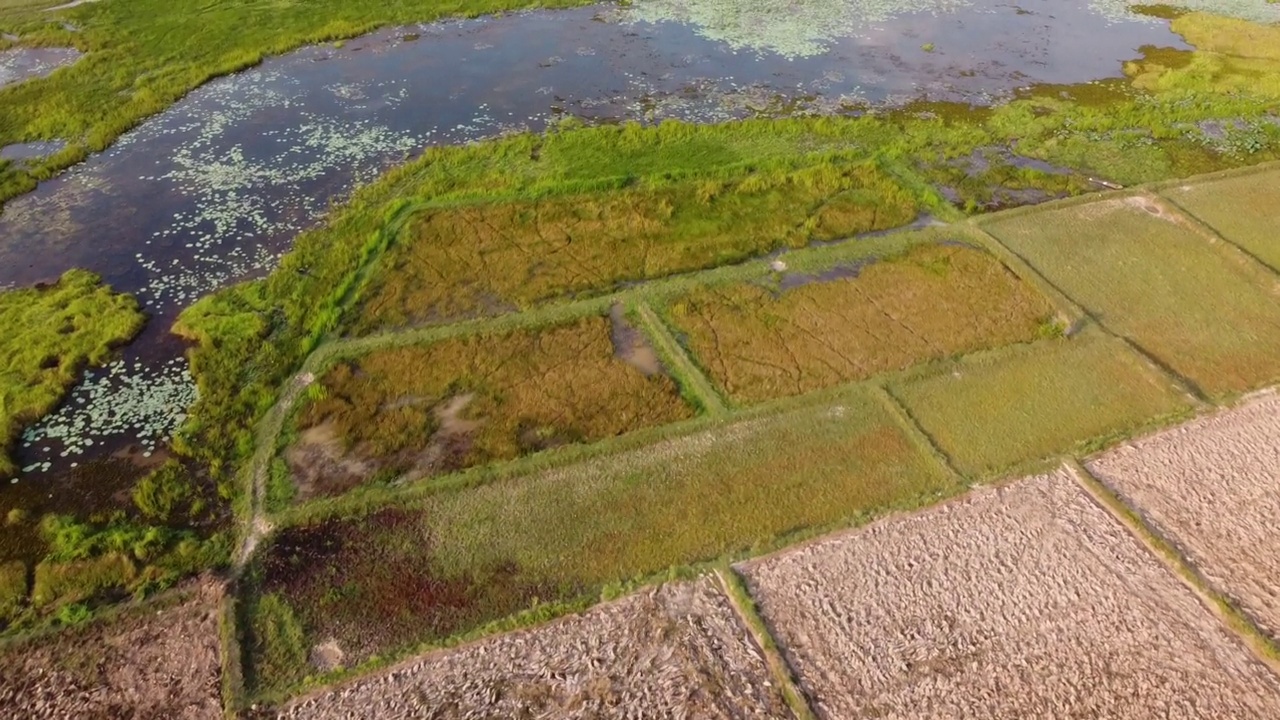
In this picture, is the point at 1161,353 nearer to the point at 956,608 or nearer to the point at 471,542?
the point at 956,608

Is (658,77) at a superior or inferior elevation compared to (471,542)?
superior

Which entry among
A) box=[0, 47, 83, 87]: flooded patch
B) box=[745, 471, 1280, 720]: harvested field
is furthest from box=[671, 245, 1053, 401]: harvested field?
box=[0, 47, 83, 87]: flooded patch

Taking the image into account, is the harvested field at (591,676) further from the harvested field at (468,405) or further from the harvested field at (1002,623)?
the harvested field at (468,405)

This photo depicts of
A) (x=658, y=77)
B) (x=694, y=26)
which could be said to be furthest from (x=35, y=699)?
(x=694, y=26)

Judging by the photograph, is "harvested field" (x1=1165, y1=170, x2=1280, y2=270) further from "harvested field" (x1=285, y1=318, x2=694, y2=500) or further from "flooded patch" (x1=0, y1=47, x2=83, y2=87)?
"flooded patch" (x1=0, y1=47, x2=83, y2=87)

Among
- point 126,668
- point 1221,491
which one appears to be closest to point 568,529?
point 126,668

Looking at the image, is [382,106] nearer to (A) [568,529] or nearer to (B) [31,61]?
(B) [31,61]
